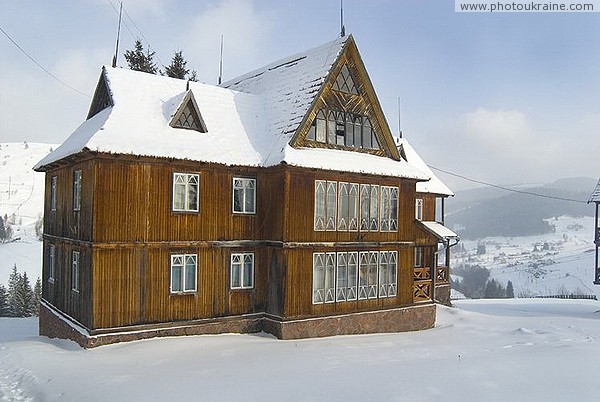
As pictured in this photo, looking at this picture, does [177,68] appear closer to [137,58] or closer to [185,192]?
[137,58]

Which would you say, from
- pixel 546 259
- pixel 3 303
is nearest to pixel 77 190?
pixel 3 303

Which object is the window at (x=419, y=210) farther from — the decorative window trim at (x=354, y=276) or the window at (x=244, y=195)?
the window at (x=244, y=195)

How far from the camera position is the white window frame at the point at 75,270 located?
16.9 metres

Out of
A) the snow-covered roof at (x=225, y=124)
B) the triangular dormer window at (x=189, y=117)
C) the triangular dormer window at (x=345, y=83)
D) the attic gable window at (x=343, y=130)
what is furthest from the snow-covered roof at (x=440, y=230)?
the triangular dormer window at (x=189, y=117)

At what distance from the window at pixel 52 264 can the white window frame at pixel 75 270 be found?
314 cm

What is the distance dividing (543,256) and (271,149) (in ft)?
472

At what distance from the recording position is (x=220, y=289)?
17.6 meters

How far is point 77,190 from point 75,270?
2.82 meters

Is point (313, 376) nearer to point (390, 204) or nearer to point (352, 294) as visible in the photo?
point (352, 294)

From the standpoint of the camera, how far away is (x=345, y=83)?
65.6ft

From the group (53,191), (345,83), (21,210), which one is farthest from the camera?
(21,210)

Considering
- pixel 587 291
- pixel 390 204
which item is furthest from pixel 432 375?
pixel 587 291

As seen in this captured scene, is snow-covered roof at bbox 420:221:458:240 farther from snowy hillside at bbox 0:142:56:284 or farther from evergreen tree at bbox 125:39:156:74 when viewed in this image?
snowy hillside at bbox 0:142:56:284

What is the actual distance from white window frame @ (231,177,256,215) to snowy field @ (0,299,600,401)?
4482mm
